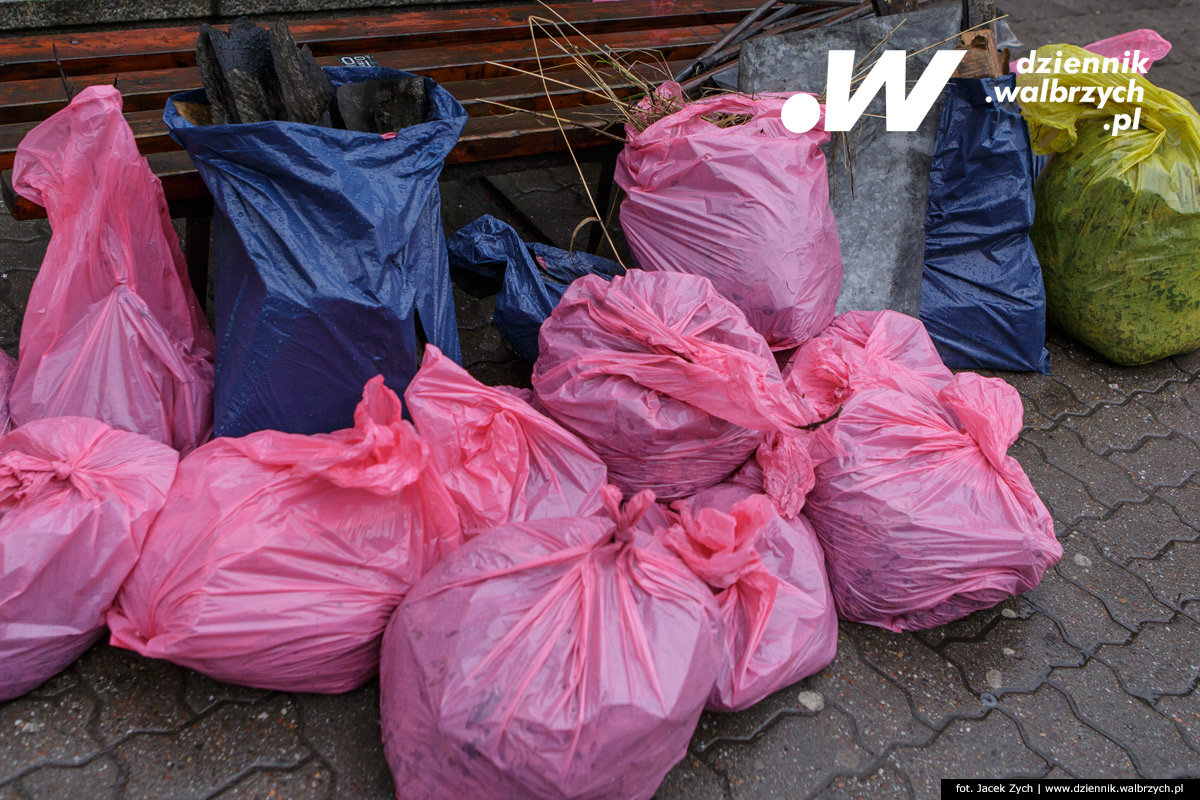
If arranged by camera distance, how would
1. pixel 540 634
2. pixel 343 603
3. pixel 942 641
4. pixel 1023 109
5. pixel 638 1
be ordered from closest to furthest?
1. pixel 540 634
2. pixel 343 603
3. pixel 942 641
4. pixel 1023 109
5. pixel 638 1

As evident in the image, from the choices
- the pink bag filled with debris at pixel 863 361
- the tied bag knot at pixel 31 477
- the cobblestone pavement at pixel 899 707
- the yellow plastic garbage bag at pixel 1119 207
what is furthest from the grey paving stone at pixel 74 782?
the yellow plastic garbage bag at pixel 1119 207

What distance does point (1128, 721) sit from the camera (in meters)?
1.85

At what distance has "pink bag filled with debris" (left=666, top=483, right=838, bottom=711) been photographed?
1.58 meters

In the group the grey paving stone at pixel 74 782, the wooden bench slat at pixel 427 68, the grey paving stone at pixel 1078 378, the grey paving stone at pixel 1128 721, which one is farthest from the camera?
the grey paving stone at pixel 1078 378

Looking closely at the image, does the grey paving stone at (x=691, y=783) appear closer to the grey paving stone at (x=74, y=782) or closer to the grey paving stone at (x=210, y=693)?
the grey paving stone at (x=210, y=693)

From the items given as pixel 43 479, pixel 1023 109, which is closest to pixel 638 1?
pixel 1023 109

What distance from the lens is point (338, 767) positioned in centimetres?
156

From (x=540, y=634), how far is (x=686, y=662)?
0.78 ft

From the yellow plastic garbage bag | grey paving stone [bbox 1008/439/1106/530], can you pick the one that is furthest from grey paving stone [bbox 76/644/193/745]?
the yellow plastic garbage bag

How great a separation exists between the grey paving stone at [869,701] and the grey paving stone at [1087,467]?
39.9 inches

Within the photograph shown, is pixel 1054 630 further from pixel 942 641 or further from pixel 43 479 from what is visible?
pixel 43 479

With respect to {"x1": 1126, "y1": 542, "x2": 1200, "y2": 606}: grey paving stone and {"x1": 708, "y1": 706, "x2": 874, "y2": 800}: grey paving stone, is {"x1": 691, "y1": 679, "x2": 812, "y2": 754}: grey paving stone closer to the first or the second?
{"x1": 708, "y1": 706, "x2": 874, "y2": 800}: grey paving stone

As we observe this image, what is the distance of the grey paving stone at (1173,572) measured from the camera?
217cm

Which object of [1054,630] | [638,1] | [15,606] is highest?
[638,1]
